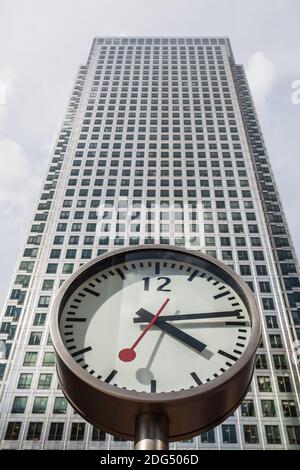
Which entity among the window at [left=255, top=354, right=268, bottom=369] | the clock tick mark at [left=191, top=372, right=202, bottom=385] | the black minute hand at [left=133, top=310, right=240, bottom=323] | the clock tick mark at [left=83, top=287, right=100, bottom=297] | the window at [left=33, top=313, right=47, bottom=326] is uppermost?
the window at [left=33, top=313, right=47, bottom=326]

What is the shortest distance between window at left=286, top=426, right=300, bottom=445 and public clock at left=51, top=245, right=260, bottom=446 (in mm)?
27303

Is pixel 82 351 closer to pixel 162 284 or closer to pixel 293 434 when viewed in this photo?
pixel 162 284

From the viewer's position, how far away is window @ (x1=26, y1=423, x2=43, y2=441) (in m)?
24.4

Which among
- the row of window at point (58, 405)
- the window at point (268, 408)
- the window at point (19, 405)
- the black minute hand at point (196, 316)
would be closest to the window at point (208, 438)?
the row of window at point (58, 405)

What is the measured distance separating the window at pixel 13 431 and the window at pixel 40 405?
1.19 meters

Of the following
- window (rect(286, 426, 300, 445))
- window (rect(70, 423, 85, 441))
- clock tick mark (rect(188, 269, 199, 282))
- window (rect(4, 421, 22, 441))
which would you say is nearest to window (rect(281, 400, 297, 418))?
window (rect(286, 426, 300, 445))

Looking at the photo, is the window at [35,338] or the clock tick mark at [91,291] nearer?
the clock tick mark at [91,291]

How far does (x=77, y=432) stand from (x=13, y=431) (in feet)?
12.8

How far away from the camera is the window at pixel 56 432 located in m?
24.5

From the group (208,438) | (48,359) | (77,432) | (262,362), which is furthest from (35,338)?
(262,362)

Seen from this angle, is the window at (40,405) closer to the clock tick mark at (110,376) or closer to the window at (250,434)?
the window at (250,434)

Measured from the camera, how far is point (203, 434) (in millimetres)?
24453

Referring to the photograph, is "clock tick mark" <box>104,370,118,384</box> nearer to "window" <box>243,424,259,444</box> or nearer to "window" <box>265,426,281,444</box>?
"window" <box>243,424,259,444</box>
